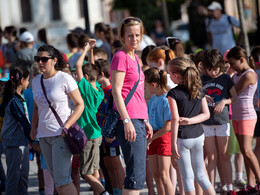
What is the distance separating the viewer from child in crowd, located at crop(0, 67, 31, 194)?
6.48 meters

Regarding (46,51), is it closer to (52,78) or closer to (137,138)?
(52,78)

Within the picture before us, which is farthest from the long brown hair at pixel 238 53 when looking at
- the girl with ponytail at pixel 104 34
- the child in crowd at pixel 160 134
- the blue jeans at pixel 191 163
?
the girl with ponytail at pixel 104 34

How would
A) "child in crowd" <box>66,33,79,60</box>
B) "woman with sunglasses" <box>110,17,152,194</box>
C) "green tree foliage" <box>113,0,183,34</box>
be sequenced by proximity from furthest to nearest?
1. "green tree foliage" <box>113,0,183,34</box>
2. "child in crowd" <box>66,33,79,60</box>
3. "woman with sunglasses" <box>110,17,152,194</box>

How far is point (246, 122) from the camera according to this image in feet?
22.2

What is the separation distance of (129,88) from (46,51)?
107 centimetres

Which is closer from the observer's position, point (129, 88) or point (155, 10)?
point (129, 88)

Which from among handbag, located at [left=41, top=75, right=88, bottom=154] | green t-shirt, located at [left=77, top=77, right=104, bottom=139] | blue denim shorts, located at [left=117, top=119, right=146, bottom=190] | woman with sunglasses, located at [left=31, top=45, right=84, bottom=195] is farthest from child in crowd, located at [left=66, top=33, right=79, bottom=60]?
blue denim shorts, located at [left=117, top=119, right=146, bottom=190]

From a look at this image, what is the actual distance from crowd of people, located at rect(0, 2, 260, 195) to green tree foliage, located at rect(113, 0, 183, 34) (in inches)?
1215

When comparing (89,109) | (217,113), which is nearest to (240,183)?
(217,113)

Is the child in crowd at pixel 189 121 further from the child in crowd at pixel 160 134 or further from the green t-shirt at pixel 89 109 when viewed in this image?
the green t-shirt at pixel 89 109

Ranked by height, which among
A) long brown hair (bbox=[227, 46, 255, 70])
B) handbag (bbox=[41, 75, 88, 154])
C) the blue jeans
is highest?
long brown hair (bbox=[227, 46, 255, 70])

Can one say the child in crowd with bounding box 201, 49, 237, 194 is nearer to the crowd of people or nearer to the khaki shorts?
the crowd of people

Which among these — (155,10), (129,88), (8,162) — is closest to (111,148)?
(8,162)

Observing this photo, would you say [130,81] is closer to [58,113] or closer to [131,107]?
[131,107]
